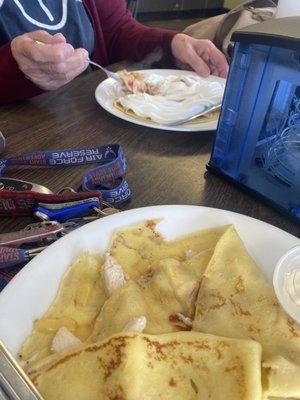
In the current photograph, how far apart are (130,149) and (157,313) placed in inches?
18.0

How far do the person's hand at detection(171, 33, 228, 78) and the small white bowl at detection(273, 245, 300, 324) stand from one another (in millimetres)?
916

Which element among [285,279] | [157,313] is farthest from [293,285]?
[157,313]

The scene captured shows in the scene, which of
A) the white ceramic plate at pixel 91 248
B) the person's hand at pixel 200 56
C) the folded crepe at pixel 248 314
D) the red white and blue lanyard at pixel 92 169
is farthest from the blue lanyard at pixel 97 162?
the person's hand at pixel 200 56

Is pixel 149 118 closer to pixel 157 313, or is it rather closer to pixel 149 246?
pixel 149 246

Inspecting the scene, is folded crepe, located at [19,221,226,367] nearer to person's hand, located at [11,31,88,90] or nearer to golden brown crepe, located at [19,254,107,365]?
golden brown crepe, located at [19,254,107,365]

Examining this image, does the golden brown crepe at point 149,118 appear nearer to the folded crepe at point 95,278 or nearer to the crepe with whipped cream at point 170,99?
Result: the crepe with whipped cream at point 170,99

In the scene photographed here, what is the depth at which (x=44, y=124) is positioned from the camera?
0.93m

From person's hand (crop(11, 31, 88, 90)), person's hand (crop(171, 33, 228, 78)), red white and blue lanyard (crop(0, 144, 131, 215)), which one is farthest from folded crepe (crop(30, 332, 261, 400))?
person's hand (crop(171, 33, 228, 78))

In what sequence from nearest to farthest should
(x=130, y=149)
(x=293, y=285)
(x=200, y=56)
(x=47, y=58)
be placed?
(x=293, y=285)
(x=130, y=149)
(x=47, y=58)
(x=200, y=56)

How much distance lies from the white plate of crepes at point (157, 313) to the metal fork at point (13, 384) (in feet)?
0.22

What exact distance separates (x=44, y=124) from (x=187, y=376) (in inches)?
28.3

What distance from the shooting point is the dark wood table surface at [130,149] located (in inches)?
27.8

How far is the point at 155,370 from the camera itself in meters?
0.41

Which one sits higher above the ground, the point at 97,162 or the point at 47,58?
the point at 47,58
